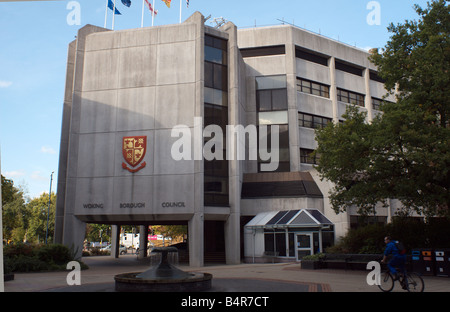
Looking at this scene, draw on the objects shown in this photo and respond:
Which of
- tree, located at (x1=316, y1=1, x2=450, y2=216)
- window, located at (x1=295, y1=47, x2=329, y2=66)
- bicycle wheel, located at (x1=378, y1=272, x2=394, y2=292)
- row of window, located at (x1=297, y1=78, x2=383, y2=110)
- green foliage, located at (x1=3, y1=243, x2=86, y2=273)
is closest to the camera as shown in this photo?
bicycle wheel, located at (x1=378, y1=272, x2=394, y2=292)

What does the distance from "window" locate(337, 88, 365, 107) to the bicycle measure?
33.3 m

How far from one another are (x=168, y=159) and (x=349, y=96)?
24.7 metres

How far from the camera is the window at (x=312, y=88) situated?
1602 inches

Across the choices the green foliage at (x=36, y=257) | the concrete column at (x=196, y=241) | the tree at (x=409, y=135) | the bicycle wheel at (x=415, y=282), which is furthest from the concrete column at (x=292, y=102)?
the bicycle wheel at (x=415, y=282)

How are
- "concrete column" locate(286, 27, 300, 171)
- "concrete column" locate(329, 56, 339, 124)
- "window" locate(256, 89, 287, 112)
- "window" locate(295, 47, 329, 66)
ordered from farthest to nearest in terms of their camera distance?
"concrete column" locate(329, 56, 339, 124)
"window" locate(295, 47, 329, 66)
"window" locate(256, 89, 287, 112)
"concrete column" locate(286, 27, 300, 171)

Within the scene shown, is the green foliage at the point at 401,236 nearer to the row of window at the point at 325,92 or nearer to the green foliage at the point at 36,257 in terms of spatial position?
the green foliage at the point at 36,257

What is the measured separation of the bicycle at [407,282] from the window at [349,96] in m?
33.3

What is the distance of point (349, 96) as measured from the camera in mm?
44406

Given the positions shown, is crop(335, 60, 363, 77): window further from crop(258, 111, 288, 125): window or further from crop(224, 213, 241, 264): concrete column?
crop(224, 213, 241, 264): concrete column

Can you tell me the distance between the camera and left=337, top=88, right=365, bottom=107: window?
43.8m

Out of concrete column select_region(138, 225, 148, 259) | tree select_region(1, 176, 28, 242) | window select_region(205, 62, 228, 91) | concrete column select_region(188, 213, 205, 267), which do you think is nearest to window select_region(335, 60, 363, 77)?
window select_region(205, 62, 228, 91)

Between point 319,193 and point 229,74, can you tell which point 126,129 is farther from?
point 319,193

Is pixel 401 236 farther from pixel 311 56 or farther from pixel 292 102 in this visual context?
pixel 311 56
